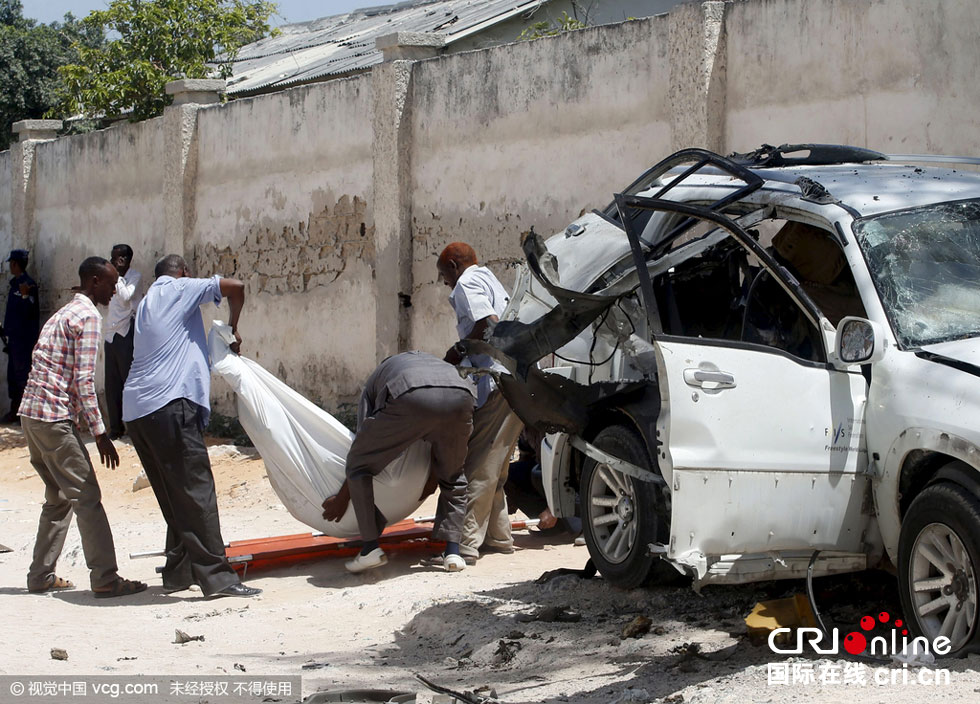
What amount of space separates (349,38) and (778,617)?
17.1 meters

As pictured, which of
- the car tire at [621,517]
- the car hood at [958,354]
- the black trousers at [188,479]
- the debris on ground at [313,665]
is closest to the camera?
the car hood at [958,354]

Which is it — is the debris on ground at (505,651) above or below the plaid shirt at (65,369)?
below

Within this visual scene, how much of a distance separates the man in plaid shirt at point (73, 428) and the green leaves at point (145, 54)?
10.7 metres

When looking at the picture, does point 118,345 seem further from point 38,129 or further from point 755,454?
point 755,454

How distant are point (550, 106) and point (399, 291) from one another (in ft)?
7.99

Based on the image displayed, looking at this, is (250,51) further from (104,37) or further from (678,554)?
(678,554)

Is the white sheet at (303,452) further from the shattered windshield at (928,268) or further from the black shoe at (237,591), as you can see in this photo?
the shattered windshield at (928,268)

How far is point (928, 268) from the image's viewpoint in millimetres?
5316

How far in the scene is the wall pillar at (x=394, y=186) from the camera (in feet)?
40.3

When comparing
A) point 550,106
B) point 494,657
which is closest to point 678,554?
point 494,657

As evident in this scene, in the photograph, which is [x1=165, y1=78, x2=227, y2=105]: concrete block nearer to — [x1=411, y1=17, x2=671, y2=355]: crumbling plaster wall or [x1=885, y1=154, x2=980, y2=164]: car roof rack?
[x1=411, y1=17, x2=671, y2=355]: crumbling plaster wall

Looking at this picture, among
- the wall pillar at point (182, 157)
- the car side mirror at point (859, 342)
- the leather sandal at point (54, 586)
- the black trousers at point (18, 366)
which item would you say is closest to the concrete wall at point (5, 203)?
the black trousers at point (18, 366)

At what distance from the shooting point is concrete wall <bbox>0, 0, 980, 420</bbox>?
8758 mm

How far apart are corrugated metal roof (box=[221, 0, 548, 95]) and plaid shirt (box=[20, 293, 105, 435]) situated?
9.21 m
